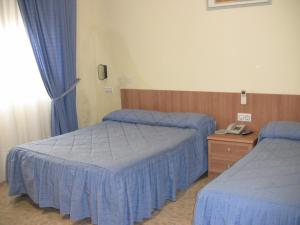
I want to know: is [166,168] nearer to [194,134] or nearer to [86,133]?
[194,134]

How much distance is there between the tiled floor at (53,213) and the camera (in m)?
2.79

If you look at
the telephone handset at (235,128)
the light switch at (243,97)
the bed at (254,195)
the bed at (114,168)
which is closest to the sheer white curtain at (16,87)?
the bed at (114,168)

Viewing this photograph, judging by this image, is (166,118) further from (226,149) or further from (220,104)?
(226,149)

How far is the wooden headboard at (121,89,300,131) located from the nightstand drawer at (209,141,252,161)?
44cm

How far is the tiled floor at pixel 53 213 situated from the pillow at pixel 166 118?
30.3 inches

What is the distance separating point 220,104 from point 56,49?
213 cm

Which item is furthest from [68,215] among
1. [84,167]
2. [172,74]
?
[172,74]

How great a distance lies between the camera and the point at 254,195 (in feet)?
6.30

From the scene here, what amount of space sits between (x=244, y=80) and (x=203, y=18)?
0.88 metres

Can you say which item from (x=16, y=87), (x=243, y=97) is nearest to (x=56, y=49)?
(x=16, y=87)

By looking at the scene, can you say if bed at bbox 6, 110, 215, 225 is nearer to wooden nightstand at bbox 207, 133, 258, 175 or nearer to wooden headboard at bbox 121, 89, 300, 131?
wooden nightstand at bbox 207, 133, 258, 175

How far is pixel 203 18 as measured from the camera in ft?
12.5

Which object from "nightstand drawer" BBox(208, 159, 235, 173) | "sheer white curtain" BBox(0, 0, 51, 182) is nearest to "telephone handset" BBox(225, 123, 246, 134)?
"nightstand drawer" BBox(208, 159, 235, 173)

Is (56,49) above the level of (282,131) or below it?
above
